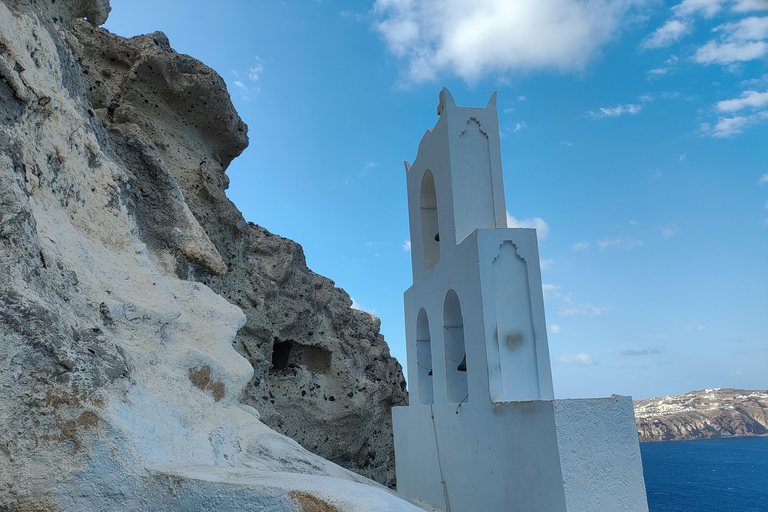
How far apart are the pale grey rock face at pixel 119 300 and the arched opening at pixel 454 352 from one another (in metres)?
2.43

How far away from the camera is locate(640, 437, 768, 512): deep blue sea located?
33.9 m

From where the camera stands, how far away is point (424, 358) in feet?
26.4

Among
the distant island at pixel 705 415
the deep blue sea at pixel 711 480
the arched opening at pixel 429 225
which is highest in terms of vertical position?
the arched opening at pixel 429 225

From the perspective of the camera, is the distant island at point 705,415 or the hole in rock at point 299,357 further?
the distant island at point 705,415

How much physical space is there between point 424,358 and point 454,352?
121 centimetres

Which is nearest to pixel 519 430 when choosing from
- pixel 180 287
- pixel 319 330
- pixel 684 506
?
pixel 180 287

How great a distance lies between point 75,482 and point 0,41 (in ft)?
6.67

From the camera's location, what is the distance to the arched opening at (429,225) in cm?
777

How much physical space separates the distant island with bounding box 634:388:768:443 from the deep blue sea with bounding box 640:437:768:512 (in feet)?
12.8

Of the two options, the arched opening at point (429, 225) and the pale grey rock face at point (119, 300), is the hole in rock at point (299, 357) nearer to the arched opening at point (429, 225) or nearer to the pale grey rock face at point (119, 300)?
the arched opening at point (429, 225)

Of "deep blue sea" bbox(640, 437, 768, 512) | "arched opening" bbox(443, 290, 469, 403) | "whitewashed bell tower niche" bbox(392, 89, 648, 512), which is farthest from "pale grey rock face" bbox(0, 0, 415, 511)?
"deep blue sea" bbox(640, 437, 768, 512)

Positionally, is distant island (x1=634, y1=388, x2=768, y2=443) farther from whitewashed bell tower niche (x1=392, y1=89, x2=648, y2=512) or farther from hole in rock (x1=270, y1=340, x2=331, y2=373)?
whitewashed bell tower niche (x1=392, y1=89, x2=648, y2=512)

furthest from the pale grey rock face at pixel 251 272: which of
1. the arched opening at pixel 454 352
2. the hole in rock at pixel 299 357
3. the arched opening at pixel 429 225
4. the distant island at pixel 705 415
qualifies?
the distant island at pixel 705 415

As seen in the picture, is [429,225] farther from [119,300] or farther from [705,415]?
[705,415]
